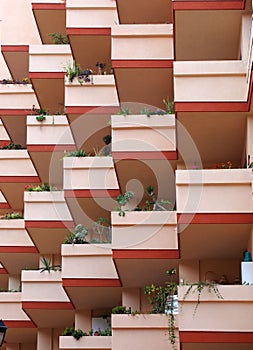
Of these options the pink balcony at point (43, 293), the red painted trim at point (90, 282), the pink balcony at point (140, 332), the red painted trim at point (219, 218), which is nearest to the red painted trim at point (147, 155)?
the red painted trim at point (219, 218)

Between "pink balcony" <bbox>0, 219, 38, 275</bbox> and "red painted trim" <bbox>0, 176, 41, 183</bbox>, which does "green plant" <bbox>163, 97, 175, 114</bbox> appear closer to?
"red painted trim" <bbox>0, 176, 41, 183</bbox>

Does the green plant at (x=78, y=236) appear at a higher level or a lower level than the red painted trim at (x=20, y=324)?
higher

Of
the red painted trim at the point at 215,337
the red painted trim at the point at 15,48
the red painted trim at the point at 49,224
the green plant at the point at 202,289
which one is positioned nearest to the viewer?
the red painted trim at the point at 215,337

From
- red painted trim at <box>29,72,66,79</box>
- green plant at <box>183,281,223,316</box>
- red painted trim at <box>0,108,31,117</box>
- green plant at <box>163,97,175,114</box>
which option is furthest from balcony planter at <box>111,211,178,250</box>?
red painted trim at <box>0,108,31,117</box>

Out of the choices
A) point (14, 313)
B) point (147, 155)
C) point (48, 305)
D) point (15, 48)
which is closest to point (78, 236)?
point (48, 305)

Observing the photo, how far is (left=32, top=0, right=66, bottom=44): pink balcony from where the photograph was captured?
96.2 feet

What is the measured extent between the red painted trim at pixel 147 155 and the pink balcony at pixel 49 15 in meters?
8.38

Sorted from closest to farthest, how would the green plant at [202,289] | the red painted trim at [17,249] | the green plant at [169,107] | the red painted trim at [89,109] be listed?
the green plant at [202,289]
the green plant at [169,107]
the red painted trim at [89,109]
the red painted trim at [17,249]

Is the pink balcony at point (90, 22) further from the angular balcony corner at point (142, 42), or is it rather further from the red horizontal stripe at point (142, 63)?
the red horizontal stripe at point (142, 63)

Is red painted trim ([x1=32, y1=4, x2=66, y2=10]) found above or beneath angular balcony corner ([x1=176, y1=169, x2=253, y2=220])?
above

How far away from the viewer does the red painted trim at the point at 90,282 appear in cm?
2412

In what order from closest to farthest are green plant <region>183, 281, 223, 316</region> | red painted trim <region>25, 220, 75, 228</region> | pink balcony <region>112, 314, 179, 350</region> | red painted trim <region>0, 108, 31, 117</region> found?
green plant <region>183, 281, 223, 316</region>
pink balcony <region>112, 314, 179, 350</region>
red painted trim <region>25, 220, 75, 228</region>
red painted trim <region>0, 108, 31, 117</region>

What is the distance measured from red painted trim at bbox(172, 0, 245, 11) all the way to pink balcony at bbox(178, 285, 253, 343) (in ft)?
23.3

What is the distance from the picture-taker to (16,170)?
96.8ft
